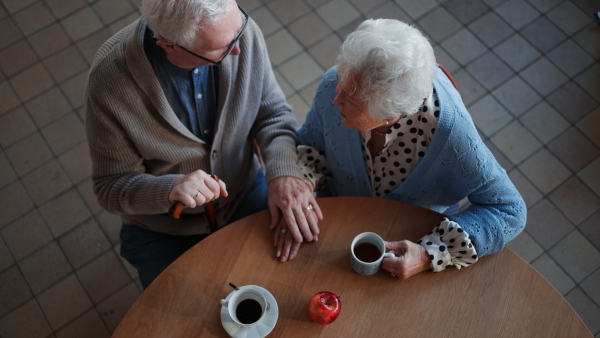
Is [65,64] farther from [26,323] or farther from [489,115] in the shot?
[489,115]

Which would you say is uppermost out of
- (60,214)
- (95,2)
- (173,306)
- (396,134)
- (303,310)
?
(396,134)

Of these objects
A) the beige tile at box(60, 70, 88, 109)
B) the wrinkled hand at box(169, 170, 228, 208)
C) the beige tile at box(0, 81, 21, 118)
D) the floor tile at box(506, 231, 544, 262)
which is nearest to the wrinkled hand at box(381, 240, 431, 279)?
the wrinkled hand at box(169, 170, 228, 208)

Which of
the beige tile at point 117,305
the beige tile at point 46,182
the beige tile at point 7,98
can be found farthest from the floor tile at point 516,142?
the beige tile at point 7,98

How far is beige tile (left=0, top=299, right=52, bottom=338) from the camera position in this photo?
2.43 m

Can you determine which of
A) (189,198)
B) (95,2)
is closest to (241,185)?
(189,198)

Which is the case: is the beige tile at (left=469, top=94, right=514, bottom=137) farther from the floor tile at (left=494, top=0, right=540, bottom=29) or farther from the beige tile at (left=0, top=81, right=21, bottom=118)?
the beige tile at (left=0, top=81, right=21, bottom=118)

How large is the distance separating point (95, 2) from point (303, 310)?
100 inches

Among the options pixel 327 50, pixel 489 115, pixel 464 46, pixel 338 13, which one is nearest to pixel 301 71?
pixel 327 50

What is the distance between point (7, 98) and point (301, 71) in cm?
164

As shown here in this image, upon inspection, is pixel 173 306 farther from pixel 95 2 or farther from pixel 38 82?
pixel 95 2

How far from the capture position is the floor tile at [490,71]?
3020 mm

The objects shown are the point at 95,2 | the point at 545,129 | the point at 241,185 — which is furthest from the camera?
the point at 95,2

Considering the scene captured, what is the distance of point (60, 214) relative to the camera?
106 inches

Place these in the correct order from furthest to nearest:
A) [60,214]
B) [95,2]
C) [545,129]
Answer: [95,2] < [545,129] < [60,214]
